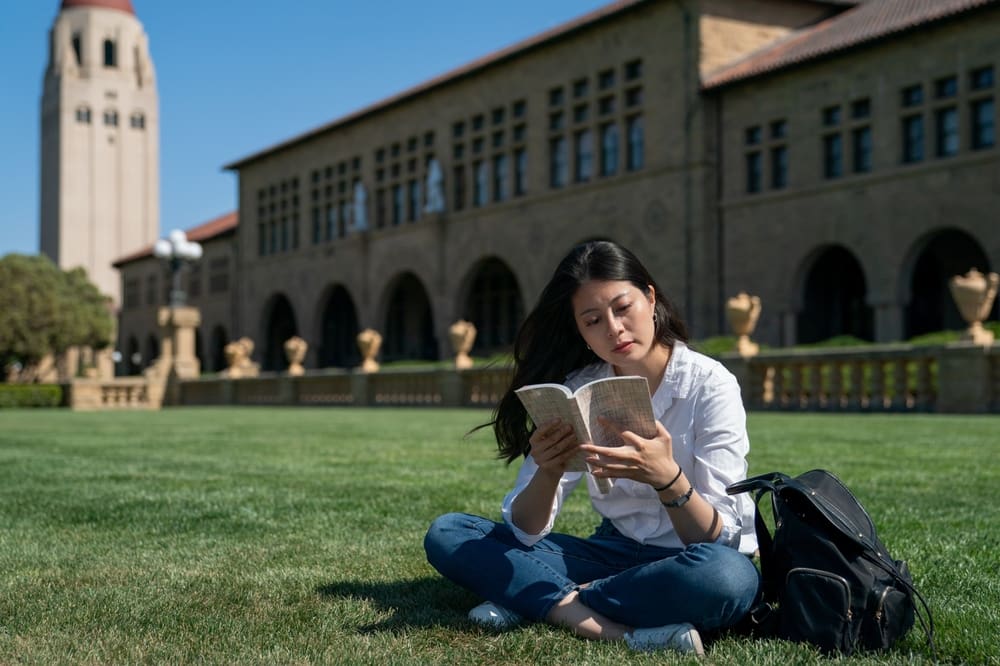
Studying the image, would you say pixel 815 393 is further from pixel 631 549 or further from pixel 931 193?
pixel 631 549

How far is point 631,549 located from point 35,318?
6755 centimetres

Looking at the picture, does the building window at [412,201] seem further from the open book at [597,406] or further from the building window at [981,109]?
the open book at [597,406]

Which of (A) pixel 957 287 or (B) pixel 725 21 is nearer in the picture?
(A) pixel 957 287

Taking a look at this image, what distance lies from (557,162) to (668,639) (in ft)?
126

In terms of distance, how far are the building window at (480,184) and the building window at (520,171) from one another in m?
1.55

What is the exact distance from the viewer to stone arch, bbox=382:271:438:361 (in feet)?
174

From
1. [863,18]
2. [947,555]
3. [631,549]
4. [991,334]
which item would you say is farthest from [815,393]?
[631,549]

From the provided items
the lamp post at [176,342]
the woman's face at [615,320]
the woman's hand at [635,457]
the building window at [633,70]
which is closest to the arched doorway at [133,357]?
the lamp post at [176,342]

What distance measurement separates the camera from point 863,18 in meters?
33.8

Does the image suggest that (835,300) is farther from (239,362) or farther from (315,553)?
(315,553)

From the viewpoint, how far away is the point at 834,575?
347cm

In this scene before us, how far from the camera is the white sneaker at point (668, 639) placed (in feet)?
11.7

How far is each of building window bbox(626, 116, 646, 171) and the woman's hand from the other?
34.6 m

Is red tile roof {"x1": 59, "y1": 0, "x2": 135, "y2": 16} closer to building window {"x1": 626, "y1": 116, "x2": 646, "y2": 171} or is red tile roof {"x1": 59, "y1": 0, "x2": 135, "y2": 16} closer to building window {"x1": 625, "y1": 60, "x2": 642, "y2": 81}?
building window {"x1": 625, "y1": 60, "x2": 642, "y2": 81}
